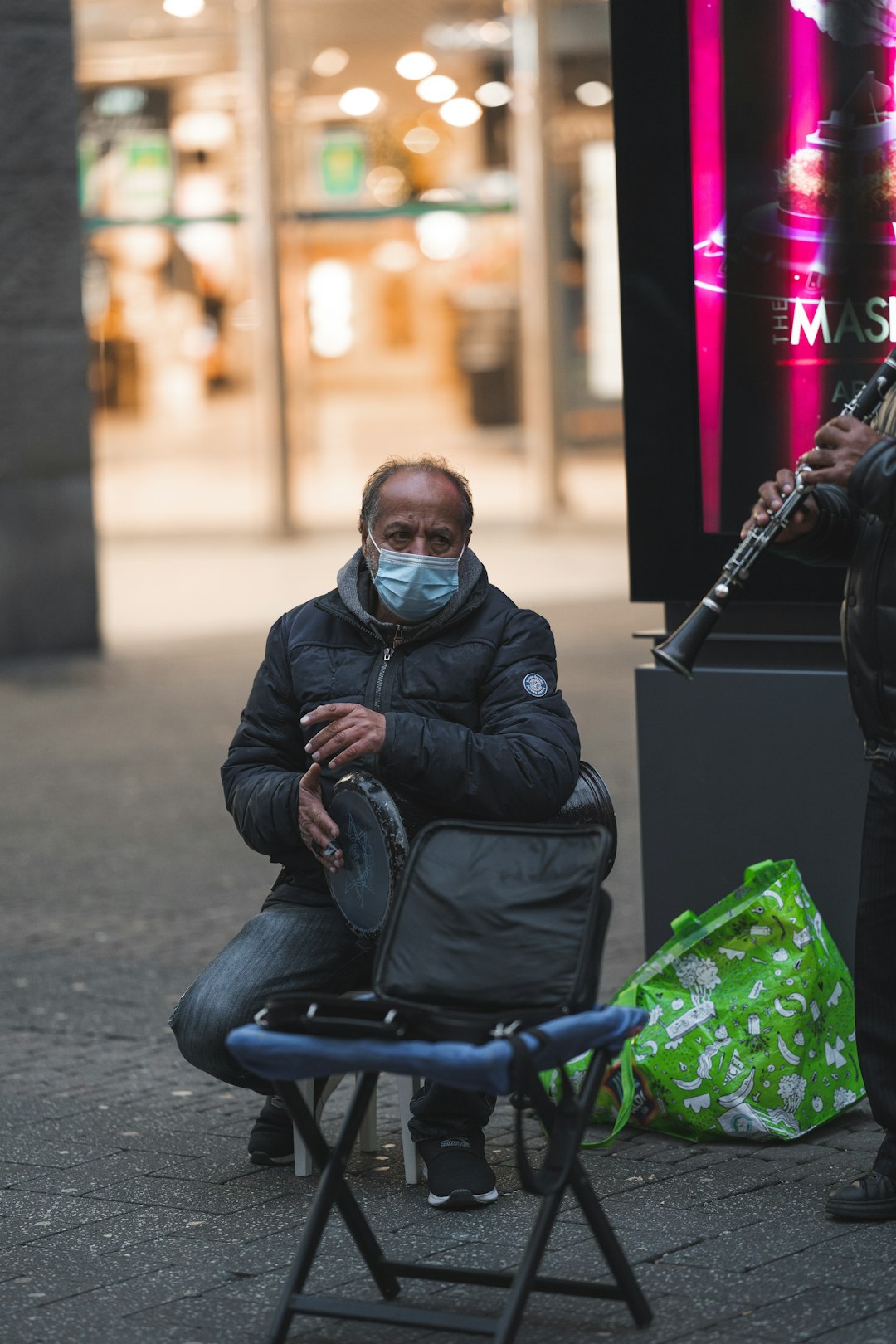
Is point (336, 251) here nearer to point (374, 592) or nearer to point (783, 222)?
point (783, 222)

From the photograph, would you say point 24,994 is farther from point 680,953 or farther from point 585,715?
point 585,715

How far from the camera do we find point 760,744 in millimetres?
5039

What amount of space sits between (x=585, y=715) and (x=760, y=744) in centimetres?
483

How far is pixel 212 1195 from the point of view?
4246mm

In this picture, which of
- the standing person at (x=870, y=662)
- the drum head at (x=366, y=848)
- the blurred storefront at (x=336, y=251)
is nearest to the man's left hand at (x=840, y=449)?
the standing person at (x=870, y=662)

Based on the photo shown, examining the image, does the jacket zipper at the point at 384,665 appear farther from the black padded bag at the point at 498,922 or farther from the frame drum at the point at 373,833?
the black padded bag at the point at 498,922

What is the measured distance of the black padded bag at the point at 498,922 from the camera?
3477 millimetres

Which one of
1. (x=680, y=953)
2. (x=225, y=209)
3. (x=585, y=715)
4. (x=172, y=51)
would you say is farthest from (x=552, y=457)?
(x=680, y=953)

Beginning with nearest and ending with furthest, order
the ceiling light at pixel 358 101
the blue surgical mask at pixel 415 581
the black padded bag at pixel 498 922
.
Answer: the black padded bag at pixel 498 922, the blue surgical mask at pixel 415 581, the ceiling light at pixel 358 101

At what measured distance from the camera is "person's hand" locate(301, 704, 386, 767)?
395 centimetres

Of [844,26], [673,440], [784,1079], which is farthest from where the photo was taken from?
[673,440]

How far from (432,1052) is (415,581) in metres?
1.22

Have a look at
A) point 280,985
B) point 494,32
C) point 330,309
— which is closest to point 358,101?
point 494,32

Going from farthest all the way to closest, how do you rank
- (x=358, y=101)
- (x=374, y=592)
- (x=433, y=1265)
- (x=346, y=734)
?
(x=358, y=101) < (x=374, y=592) < (x=346, y=734) < (x=433, y=1265)
